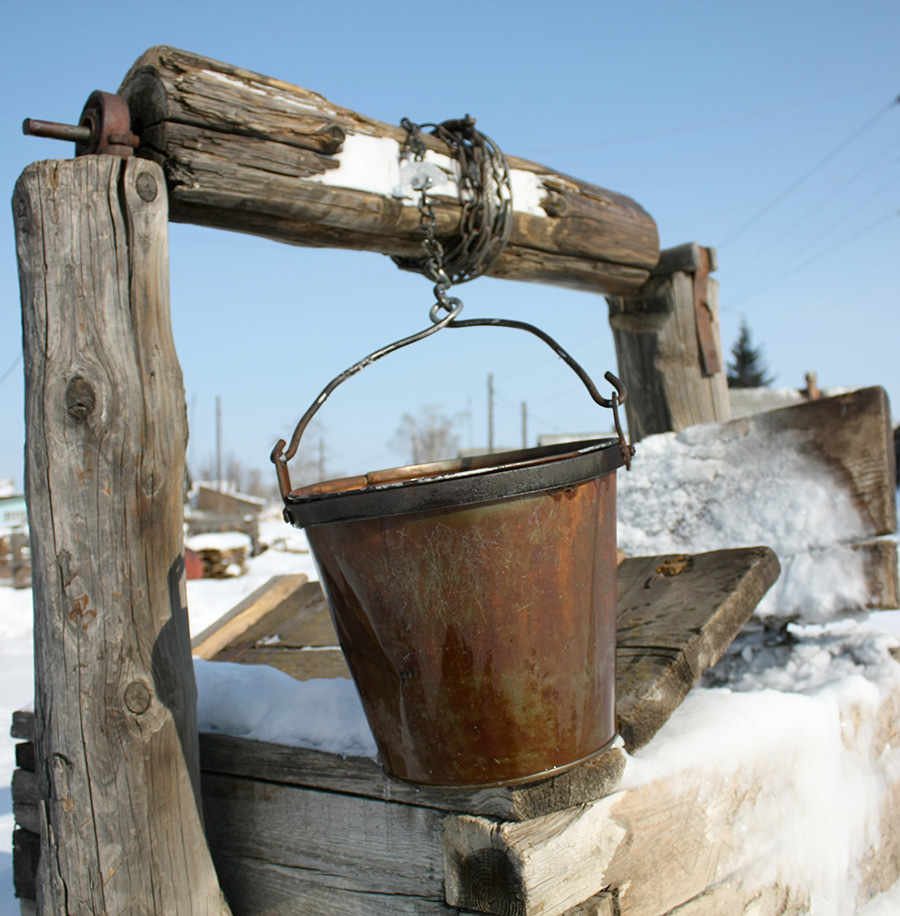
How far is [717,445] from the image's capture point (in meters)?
3.19

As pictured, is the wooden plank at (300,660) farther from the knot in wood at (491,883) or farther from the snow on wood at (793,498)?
the snow on wood at (793,498)

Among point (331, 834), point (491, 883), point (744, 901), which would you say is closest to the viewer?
point (491, 883)

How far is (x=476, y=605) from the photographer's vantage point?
1409 mm

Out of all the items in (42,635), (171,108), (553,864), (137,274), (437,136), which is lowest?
(553,864)

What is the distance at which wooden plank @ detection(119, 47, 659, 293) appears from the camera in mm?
2014

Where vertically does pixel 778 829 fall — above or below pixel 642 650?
below

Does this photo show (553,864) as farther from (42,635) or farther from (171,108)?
(171,108)

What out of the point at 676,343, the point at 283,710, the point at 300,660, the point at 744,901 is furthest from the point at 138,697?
the point at 676,343

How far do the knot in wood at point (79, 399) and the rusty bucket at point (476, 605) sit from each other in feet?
1.73

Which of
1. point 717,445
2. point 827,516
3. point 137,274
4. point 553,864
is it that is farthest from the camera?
point 717,445

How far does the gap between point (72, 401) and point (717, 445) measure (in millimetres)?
2308

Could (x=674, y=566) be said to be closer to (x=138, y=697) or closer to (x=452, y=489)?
(x=452, y=489)

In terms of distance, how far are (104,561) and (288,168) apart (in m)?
1.11

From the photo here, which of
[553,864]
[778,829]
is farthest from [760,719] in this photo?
[553,864]
